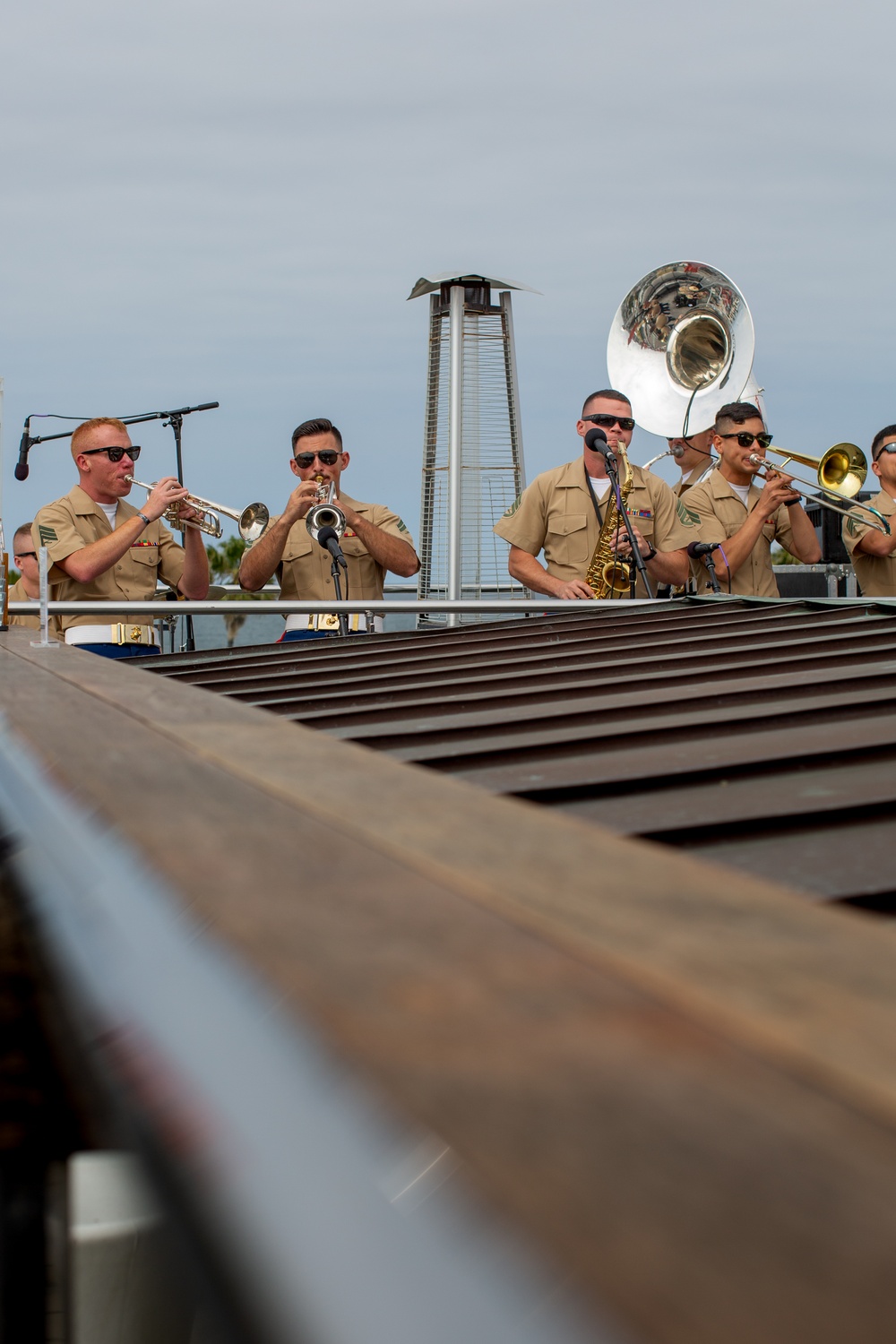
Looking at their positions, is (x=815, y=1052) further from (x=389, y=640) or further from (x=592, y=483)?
(x=592, y=483)

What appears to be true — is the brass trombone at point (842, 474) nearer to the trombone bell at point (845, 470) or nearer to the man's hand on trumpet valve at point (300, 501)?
the trombone bell at point (845, 470)

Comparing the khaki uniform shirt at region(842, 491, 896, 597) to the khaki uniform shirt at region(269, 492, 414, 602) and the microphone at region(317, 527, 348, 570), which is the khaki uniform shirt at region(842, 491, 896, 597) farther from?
the microphone at region(317, 527, 348, 570)

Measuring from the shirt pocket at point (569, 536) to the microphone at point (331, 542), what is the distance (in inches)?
39.9

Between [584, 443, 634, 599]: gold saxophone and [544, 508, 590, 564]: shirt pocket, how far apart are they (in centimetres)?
7

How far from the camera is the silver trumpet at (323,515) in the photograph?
6383 millimetres

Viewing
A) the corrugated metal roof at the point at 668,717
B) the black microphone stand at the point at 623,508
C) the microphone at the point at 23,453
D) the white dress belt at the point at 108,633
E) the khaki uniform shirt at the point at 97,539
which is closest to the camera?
the corrugated metal roof at the point at 668,717

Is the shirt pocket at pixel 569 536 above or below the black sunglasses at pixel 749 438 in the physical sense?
below

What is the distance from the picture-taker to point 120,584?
6473 millimetres

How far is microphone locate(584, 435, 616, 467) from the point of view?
614 cm

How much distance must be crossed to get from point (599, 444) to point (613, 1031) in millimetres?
5797

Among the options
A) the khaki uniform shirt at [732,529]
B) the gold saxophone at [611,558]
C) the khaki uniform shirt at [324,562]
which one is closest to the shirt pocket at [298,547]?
the khaki uniform shirt at [324,562]

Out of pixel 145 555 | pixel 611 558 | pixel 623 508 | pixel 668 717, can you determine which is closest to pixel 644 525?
pixel 611 558

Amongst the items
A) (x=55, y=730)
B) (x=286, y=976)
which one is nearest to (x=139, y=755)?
(x=55, y=730)

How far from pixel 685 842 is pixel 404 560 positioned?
5143mm
